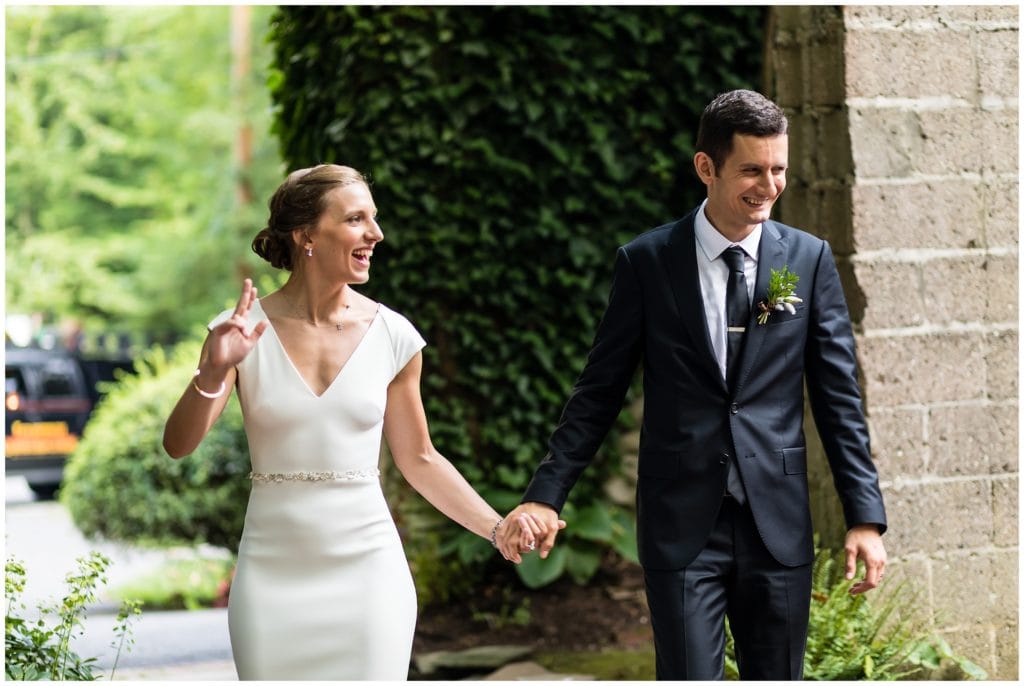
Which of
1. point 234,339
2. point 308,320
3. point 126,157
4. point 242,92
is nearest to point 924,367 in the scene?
point 308,320

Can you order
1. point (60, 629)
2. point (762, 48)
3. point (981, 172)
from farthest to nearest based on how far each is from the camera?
point (762, 48)
point (981, 172)
point (60, 629)

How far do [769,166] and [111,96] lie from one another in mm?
22972

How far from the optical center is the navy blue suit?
3213mm

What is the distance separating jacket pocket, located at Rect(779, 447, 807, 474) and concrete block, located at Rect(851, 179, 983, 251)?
2.19 m

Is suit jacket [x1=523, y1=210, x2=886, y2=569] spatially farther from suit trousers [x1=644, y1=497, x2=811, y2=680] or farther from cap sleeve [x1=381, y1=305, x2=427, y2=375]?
cap sleeve [x1=381, y1=305, x2=427, y2=375]

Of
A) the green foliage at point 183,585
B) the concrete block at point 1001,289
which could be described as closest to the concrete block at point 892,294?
the concrete block at point 1001,289

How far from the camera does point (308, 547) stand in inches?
124

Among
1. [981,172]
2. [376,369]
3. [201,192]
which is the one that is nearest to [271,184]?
[201,192]

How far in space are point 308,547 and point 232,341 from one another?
1.85ft

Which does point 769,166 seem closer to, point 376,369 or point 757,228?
point 757,228

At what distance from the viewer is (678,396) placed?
3264 mm

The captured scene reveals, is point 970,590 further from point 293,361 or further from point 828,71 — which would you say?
point 293,361

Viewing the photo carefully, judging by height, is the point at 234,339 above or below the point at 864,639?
above

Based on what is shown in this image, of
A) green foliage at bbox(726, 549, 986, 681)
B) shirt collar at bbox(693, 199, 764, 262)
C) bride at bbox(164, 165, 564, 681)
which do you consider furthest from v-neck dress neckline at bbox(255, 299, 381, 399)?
green foliage at bbox(726, 549, 986, 681)
